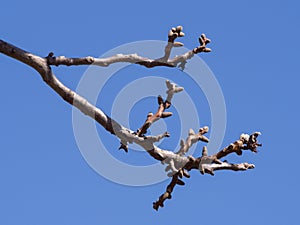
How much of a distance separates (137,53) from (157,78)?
665mm

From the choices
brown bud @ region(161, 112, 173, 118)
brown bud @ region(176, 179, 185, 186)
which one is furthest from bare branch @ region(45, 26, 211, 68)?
brown bud @ region(176, 179, 185, 186)

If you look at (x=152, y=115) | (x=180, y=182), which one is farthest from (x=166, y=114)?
(x=180, y=182)

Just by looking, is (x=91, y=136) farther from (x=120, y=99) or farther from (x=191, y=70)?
(x=191, y=70)

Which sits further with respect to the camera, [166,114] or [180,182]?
[180,182]

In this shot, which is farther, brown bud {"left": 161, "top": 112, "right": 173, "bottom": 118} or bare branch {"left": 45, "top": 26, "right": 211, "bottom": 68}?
bare branch {"left": 45, "top": 26, "right": 211, "bottom": 68}

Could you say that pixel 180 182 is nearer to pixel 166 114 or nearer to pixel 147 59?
pixel 166 114

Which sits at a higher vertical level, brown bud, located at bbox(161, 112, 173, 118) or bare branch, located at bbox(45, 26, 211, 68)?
→ bare branch, located at bbox(45, 26, 211, 68)

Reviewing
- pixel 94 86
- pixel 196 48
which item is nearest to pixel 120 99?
pixel 94 86

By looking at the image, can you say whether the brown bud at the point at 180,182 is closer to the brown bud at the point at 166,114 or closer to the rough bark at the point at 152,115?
the rough bark at the point at 152,115

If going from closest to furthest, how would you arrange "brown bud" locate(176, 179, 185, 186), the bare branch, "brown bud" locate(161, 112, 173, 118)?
1. "brown bud" locate(161, 112, 173, 118)
2. the bare branch
3. "brown bud" locate(176, 179, 185, 186)

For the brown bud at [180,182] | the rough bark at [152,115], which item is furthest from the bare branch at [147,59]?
the brown bud at [180,182]

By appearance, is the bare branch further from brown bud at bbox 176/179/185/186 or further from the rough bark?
brown bud at bbox 176/179/185/186

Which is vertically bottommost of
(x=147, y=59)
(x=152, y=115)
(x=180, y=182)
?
(x=180, y=182)

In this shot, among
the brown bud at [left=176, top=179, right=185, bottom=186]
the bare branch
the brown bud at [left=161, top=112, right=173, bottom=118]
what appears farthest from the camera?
the brown bud at [left=176, top=179, right=185, bottom=186]
